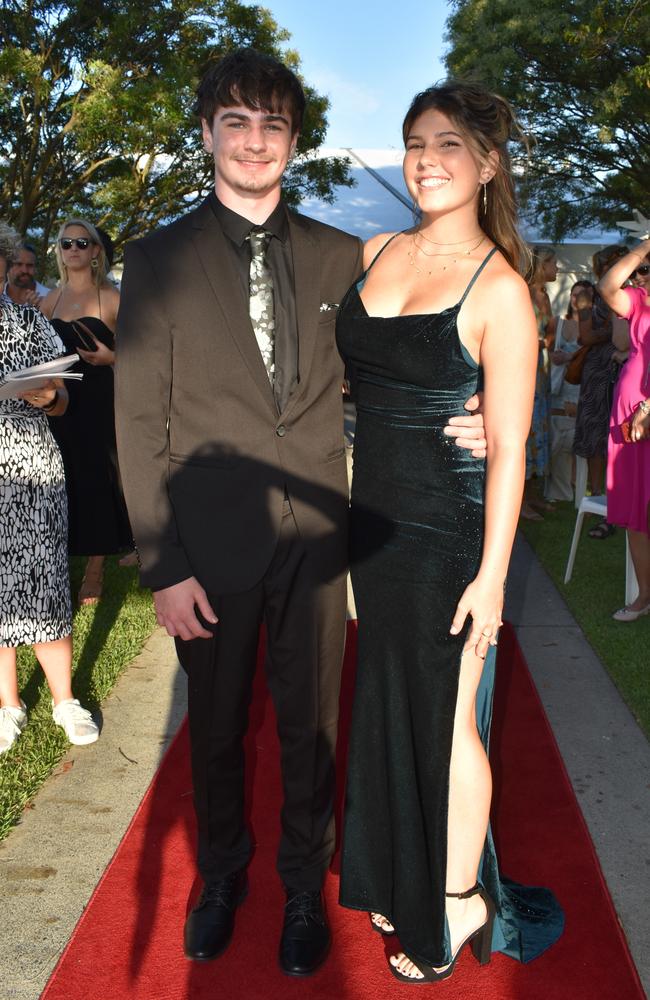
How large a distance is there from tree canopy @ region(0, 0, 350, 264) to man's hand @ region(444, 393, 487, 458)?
1451 centimetres

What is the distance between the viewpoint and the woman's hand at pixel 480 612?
2.51 metres

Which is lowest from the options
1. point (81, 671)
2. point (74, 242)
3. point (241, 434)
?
point (81, 671)

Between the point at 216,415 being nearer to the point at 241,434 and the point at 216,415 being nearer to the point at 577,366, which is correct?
the point at 241,434

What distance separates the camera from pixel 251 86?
251 cm

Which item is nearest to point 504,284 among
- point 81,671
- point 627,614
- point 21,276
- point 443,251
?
point 443,251

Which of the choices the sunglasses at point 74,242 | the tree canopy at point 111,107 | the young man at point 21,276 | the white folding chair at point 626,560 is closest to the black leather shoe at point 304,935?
the white folding chair at point 626,560

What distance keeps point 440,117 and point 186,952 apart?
8.23 ft

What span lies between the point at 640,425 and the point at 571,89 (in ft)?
58.2

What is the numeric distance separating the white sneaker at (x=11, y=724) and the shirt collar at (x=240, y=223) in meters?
2.69

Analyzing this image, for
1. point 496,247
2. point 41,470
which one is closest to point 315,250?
point 496,247

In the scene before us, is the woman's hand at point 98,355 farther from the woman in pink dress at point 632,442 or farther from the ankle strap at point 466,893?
the ankle strap at point 466,893

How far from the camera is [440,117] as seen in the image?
8.18 ft

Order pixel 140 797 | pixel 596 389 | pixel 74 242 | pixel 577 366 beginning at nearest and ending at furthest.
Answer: pixel 140 797 < pixel 74 242 < pixel 596 389 < pixel 577 366

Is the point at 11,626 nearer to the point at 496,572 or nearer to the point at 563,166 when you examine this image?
the point at 496,572
